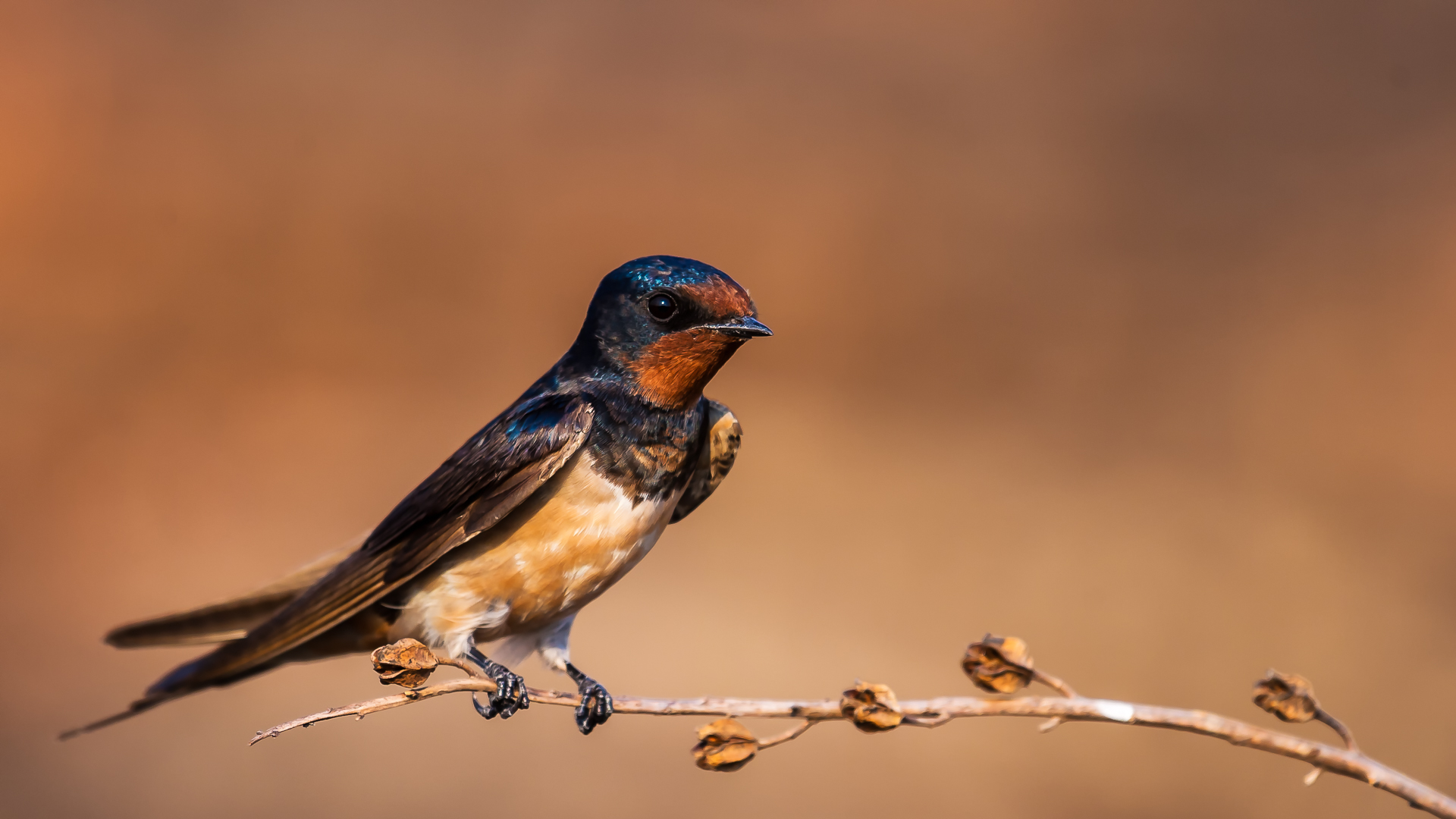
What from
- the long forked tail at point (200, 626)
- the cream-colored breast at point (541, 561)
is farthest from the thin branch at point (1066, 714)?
the long forked tail at point (200, 626)

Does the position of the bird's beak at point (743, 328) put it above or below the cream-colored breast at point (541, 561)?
above

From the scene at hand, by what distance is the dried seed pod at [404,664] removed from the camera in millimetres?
1084

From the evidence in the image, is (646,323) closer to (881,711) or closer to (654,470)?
(654,470)

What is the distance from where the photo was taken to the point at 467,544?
1.60 m

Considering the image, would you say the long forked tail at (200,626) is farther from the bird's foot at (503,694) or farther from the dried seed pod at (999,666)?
the dried seed pod at (999,666)

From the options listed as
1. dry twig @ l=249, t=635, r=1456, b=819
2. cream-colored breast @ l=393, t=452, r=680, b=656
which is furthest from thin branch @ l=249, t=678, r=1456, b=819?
cream-colored breast @ l=393, t=452, r=680, b=656

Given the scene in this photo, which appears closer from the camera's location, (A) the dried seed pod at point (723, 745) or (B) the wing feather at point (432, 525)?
(A) the dried seed pod at point (723, 745)

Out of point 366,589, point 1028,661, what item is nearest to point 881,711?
point 1028,661

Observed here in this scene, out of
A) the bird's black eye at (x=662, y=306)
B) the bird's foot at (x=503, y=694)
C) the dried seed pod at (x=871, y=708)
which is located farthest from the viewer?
the bird's black eye at (x=662, y=306)

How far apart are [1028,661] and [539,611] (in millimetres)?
771

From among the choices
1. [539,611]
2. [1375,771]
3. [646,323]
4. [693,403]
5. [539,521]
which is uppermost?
[646,323]

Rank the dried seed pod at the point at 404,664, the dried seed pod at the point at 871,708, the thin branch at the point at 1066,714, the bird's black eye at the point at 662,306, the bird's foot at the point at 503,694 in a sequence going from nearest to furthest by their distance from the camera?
the thin branch at the point at 1066,714 < the dried seed pod at the point at 871,708 < the dried seed pod at the point at 404,664 < the bird's foot at the point at 503,694 < the bird's black eye at the point at 662,306

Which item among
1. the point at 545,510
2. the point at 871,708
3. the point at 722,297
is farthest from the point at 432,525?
the point at 871,708

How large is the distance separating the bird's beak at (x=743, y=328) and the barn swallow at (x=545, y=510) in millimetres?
18
